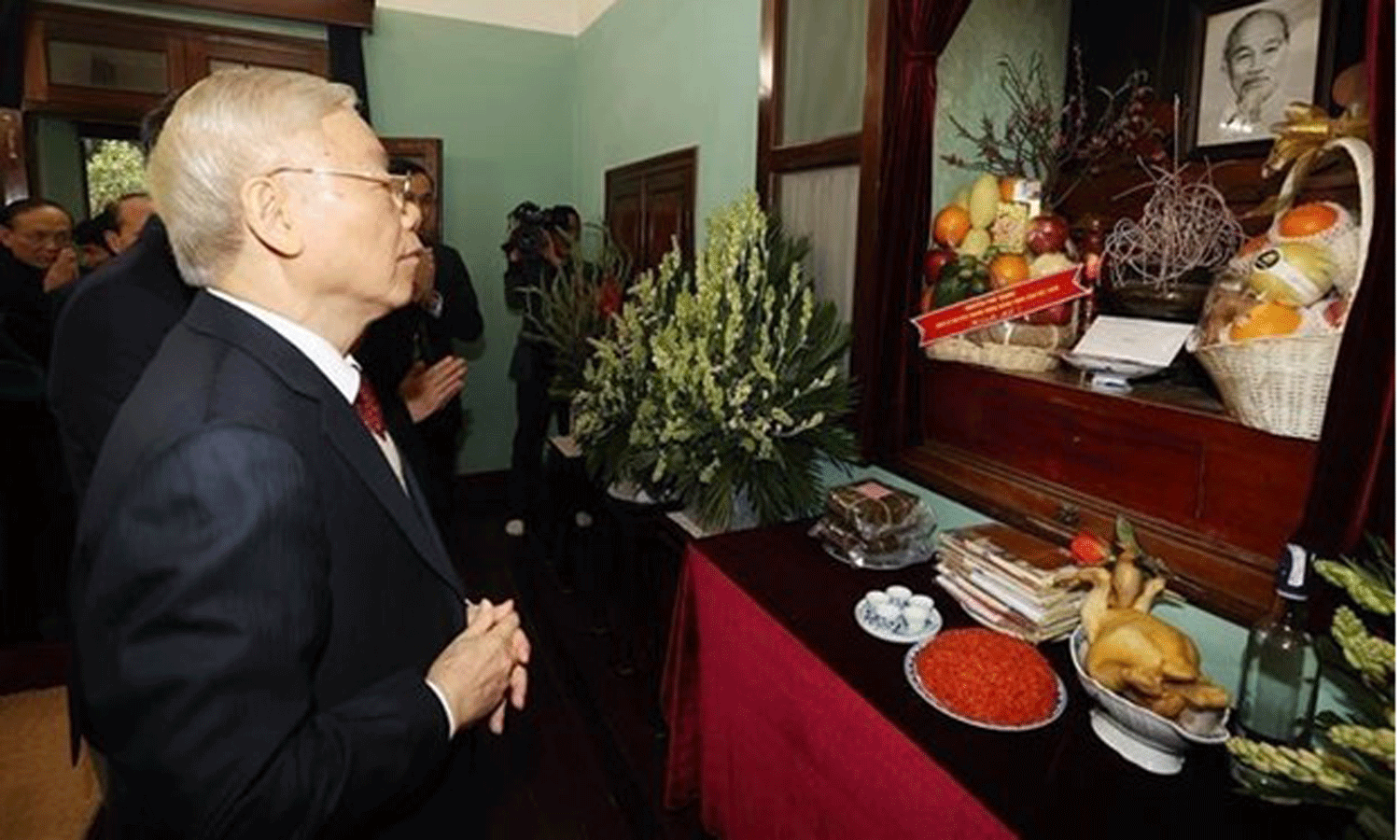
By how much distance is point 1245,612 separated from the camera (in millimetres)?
1205

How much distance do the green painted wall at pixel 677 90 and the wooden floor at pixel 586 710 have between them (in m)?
1.38

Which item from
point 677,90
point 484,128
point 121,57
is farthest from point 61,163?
point 677,90

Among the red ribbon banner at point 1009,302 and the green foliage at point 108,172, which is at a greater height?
the green foliage at point 108,172

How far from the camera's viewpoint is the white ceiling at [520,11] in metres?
4.12

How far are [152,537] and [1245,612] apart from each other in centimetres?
145

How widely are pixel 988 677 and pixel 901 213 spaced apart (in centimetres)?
108

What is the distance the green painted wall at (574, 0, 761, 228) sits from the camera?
2660 mm

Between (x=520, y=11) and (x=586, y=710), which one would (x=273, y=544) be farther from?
(x=520, y=11)

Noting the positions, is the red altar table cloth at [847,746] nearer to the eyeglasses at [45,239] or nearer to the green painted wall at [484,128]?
the eyeglasses at [45,239]

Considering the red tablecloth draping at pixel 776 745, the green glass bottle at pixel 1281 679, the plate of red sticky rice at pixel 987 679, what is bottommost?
the red tablecloth draping at pixel 776 745

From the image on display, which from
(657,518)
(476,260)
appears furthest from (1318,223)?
(476,260)

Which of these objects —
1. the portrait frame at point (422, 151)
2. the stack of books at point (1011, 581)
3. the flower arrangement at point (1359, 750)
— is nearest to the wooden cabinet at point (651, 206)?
the portrait frame at point (422, 151)

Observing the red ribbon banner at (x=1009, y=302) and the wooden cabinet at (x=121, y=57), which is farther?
the wooden cabinet at (x=121, y=57)

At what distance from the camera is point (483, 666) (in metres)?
1.01
